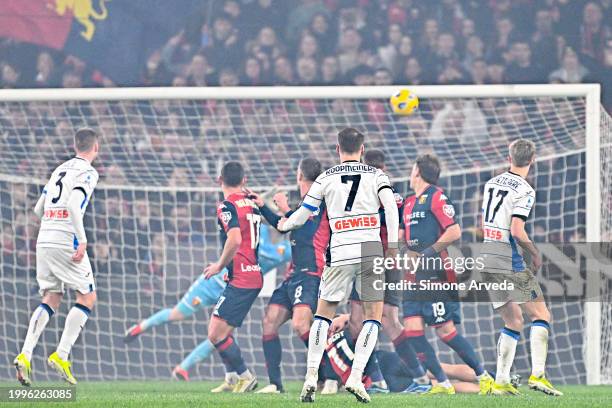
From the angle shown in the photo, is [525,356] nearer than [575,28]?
Yes

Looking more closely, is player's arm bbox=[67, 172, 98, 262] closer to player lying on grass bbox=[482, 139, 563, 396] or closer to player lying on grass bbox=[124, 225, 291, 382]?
player lying on grass bbox=[124, 225, 291, 382]

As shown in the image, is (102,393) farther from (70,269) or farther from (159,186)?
(159,186)

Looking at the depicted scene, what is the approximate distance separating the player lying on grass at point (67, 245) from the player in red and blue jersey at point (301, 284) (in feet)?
4.89

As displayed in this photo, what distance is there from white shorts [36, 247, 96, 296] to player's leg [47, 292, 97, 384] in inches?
3.2

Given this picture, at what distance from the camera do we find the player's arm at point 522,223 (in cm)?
810

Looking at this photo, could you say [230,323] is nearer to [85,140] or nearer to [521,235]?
[85,140]

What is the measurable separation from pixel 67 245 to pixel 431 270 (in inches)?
116

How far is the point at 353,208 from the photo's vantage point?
7.38 meters

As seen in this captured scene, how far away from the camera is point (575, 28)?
48.7 feet

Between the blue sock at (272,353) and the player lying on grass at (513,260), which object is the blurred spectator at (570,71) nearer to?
the player lying on grass at (513,260)

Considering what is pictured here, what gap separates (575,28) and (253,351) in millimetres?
6674

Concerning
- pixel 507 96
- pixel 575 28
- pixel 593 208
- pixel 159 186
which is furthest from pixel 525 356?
pixel 575 28

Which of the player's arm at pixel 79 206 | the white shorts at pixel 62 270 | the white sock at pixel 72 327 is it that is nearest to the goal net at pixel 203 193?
the player's arm at pixel 79 206

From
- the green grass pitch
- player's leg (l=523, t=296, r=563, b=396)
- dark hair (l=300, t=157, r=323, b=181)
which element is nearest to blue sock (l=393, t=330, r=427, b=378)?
the green grass pitch
